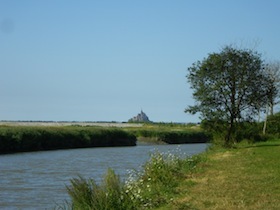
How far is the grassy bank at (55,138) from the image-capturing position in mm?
51031

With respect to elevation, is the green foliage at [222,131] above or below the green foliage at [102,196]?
above

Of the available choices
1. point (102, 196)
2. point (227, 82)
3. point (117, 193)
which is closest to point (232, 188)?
point (117, 193)

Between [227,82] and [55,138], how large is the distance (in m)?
29.3

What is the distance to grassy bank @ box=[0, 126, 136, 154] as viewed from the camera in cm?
5103

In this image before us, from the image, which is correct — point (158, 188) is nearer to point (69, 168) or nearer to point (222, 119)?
point (69, 168)

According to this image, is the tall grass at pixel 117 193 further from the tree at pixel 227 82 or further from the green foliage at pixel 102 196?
the tree at pixel 227 82

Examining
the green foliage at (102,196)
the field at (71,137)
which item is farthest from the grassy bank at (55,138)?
the green foliage at (102,196)

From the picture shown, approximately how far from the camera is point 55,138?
193 ft

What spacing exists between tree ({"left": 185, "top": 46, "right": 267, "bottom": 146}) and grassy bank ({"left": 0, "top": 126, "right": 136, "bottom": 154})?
2235 cm

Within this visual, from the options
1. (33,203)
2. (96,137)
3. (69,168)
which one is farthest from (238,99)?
(96,137)

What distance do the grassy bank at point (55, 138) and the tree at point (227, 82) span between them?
22345 mm

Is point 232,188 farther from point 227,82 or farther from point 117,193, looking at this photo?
point 227,82

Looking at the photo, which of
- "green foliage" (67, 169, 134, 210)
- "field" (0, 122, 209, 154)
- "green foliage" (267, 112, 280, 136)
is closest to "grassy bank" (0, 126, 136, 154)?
"field" (0, 122, 209, 154)

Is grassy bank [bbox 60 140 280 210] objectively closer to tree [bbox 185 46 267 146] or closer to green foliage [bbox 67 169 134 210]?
green foliage [bbox 67 169 134 210]
